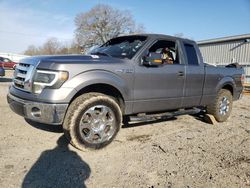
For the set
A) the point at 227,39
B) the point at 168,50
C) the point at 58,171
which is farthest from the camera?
the point at 227,39

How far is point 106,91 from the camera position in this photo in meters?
4.49

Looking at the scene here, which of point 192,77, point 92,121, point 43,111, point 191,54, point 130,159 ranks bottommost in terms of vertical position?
point 130,159

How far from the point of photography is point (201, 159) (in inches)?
158

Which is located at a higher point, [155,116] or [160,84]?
[160,84]

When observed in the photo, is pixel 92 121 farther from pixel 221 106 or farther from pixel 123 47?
pixel 221 106

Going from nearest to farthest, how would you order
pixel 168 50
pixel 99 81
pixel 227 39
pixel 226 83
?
pixel 99 81, pixel 168 50, pixel 226 83, pixel 227 39

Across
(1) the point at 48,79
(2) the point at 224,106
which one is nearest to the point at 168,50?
(2) the point at 224,106

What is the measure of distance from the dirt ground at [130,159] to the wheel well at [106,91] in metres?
0.76

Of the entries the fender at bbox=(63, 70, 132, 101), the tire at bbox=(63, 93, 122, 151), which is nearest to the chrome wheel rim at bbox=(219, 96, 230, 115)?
the fender at bbox=(63, 70, 132, 101)

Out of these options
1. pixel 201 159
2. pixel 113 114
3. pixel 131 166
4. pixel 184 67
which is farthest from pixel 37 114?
pixel 184 67

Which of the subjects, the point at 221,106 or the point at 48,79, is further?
the point at 221,106

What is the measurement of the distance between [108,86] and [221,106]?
3.60 metres

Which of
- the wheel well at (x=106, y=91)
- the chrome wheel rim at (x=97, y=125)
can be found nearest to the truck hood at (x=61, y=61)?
the wheel well at (x=106, y=91)

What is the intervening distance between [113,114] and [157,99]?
1.06 m
